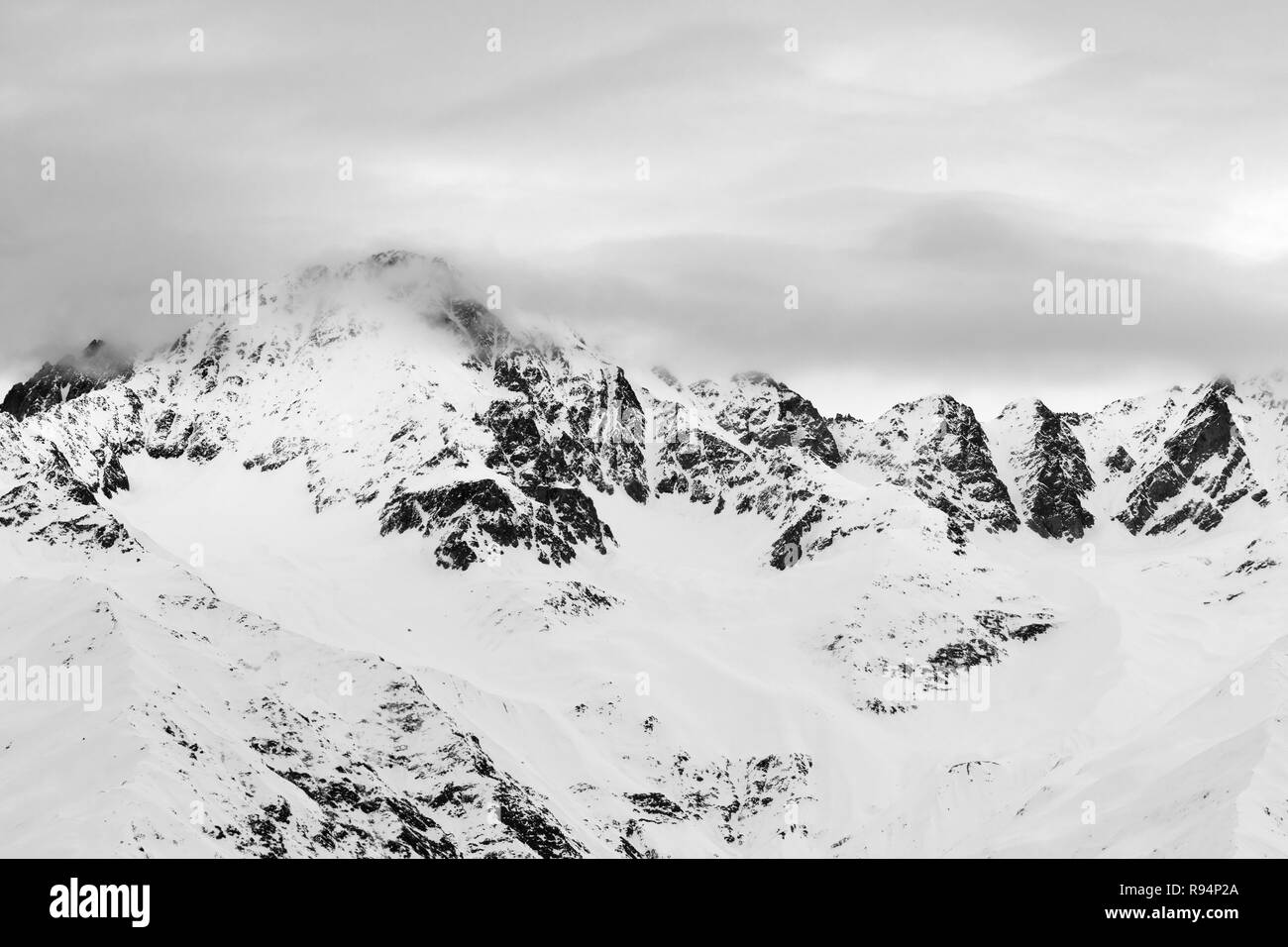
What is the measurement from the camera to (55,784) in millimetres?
157875

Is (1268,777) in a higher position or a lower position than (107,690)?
lower
